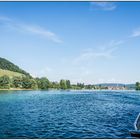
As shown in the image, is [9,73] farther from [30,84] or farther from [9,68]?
[30,84]

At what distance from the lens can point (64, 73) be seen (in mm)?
48219

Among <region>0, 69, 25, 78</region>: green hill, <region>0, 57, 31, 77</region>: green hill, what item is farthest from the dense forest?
<region>0, 69, 25, 78</region>: green hill

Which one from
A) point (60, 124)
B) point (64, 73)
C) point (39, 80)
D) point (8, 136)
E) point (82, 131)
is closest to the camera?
point (8, 136)

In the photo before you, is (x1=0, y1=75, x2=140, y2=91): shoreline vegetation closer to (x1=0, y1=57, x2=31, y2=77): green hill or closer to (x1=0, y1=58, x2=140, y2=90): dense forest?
(x1=0, y1=58, x2=140, y2=90): dense forest

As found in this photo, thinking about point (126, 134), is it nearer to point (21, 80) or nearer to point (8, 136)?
point (8, 136)

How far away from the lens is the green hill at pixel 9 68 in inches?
2261

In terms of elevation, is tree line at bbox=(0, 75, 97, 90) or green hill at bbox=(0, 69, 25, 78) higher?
green hill at bbox=(0, 69, 25, 78)

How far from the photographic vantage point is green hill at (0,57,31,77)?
5742cm

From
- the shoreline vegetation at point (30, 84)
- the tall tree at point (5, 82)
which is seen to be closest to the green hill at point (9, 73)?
the shoreline vegetation at point (30, 84)

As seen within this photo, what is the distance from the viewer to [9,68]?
2404 inches

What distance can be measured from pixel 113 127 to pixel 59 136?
329 cm

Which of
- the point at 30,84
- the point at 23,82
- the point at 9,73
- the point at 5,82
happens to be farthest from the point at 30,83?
the point at 5,82

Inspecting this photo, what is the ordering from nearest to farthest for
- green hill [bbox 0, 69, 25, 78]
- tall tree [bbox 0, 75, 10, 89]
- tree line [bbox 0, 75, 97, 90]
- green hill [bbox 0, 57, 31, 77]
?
tall tree [bbox 0, 75, 10, 89] → tree line [bbox 0, 75, 97, 90] → green hill [bbox 0, 57, 31, 77] → green hill [bbox 0, 69, 25, 78]

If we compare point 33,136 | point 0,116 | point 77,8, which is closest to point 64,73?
point 77,8
